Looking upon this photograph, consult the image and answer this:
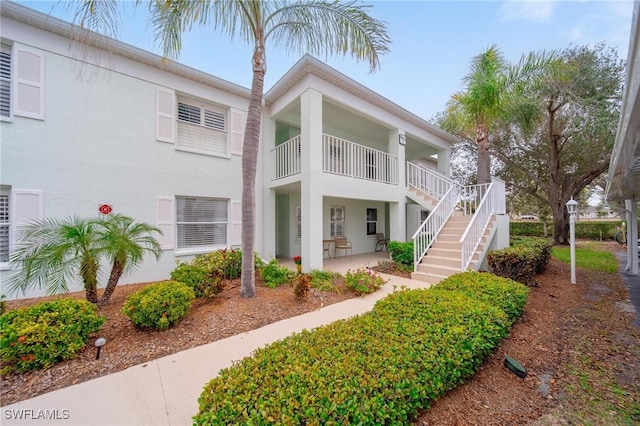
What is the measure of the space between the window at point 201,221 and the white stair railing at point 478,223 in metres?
7.41

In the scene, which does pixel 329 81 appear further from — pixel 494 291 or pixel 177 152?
pixel 494 291

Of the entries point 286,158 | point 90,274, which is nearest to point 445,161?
point 286,158

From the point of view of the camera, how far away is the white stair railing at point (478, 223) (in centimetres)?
681

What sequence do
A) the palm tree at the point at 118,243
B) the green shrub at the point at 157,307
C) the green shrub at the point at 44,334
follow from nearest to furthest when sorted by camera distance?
1. the green shrub at the point at 44,334
2. the green shrub at the point at 157,307
3. the palm tree at the point at 118,243

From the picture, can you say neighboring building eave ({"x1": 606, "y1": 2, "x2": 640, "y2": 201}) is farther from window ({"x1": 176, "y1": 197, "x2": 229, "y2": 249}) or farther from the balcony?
window ({"x1": 176, "y1": 197, "x2": 229, "y2": 249})

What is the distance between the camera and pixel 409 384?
87.7 inches

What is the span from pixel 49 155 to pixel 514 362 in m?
9.97

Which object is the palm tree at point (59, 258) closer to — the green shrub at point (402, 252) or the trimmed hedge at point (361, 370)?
the trimmed hedge at point (361, 370)

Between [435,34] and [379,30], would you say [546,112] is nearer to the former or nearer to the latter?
[435,34]

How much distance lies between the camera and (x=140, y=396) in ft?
8.30

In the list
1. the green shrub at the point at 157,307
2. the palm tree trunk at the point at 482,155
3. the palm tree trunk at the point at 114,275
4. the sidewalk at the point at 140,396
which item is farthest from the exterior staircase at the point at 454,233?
the palm tree trunk at the point at 114,275

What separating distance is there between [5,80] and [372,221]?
13308 mm

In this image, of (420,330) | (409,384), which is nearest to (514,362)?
(420,330)

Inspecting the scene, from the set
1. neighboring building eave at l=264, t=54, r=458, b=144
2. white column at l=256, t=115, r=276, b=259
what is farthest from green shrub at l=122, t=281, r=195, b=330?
neighboring building eave at l=264, t=54, r=458, b=144
